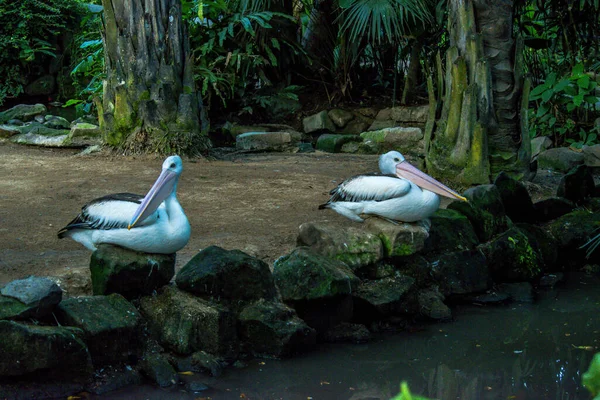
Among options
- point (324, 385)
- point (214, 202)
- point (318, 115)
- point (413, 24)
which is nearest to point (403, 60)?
point (413, 24)

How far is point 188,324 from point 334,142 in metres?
6.50

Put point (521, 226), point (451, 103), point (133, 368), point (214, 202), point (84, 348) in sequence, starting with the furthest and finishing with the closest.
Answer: point (451, 103)
point (214, 202)
point (521, 226)
point (133, 368)
point (84, 348)

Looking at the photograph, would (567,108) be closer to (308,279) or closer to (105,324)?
(308,279)

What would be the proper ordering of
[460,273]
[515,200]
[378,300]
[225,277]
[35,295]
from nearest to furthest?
[35,295]
[225,277]
[378,300]
[460,273]
[515,200]

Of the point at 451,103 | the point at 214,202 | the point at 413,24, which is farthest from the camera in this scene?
the point at 413,24

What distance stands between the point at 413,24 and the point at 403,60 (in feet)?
3.37

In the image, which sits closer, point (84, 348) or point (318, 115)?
point (84, 348)

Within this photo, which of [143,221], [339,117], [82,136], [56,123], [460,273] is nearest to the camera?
[143,221]

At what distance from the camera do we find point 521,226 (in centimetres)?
586

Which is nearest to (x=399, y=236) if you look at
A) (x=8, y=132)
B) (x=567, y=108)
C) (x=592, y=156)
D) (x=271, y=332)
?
(x=271, y=332)

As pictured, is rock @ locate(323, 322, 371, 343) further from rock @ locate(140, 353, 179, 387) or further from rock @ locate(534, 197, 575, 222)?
rock @ locate(534, 197, 575, 222)

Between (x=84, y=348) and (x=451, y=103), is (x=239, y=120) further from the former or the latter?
(x=84, y=348)

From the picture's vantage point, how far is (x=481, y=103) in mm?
6848

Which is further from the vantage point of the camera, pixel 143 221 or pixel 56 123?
pixel 56 123
